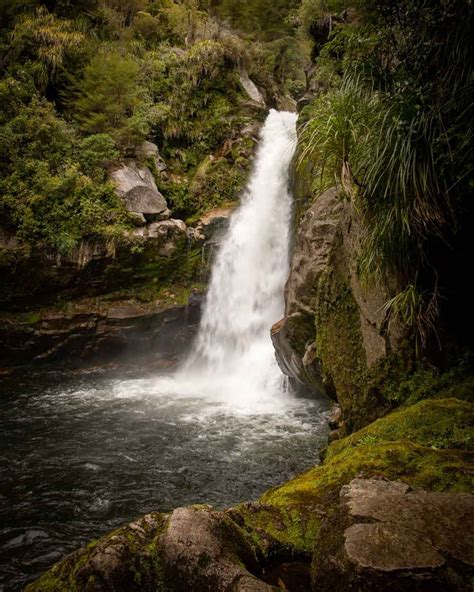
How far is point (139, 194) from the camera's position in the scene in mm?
13820

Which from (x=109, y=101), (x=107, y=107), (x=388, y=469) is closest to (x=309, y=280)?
(x=388, y=469)

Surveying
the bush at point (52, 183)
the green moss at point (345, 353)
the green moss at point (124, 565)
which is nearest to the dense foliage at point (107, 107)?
the bush at point (52, 183)

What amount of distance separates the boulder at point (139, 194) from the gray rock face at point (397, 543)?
491 inches

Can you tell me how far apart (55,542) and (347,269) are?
556 cm

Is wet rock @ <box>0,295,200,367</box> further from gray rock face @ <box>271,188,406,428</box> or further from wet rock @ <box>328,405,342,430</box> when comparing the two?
wet rock @ <box>328,405,342,430</box>

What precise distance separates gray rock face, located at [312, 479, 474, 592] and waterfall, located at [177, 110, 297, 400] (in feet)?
31.5

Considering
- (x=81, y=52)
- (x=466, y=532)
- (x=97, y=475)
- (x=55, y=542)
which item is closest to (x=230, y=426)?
(x=97, y=475)

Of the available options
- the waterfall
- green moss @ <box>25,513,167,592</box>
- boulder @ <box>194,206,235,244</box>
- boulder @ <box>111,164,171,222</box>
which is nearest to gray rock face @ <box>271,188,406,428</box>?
the waterfall

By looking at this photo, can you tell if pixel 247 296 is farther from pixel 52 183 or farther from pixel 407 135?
pixel 407 135

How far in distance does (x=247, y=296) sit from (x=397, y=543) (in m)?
12.4

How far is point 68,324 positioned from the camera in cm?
1317

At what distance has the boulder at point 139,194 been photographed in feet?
44.8

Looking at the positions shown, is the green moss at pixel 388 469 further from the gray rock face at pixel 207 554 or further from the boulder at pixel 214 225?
the boulder at pixel 214 225

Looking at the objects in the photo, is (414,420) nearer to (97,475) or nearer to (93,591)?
(93,591)
